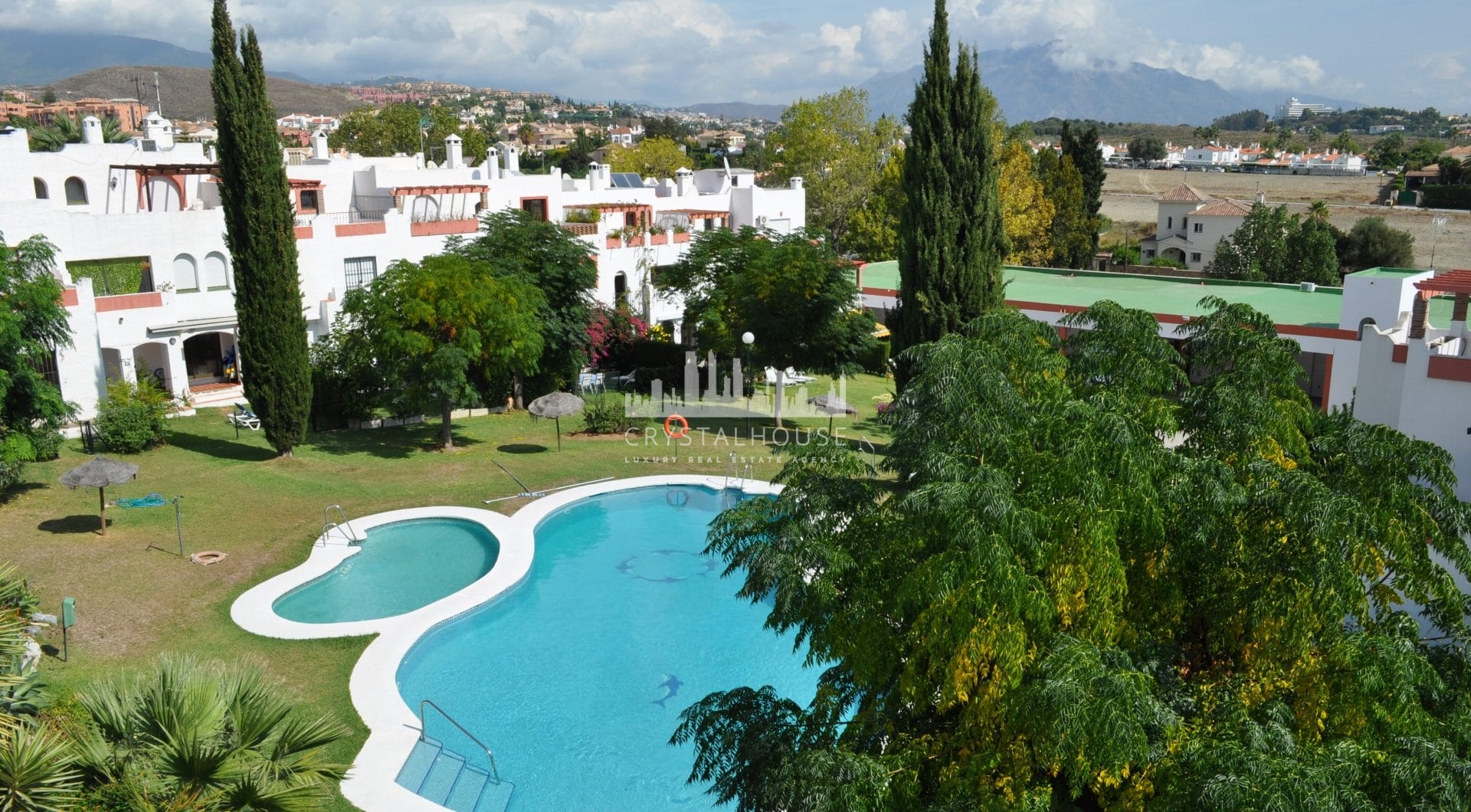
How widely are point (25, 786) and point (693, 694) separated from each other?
9.69 meters

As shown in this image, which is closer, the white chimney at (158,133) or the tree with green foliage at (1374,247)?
the white chimney at (158,133)

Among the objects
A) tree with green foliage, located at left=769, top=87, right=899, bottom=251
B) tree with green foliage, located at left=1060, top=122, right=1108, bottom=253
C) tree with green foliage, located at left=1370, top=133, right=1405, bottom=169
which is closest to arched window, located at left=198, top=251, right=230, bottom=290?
tree with green foliage, located at left=769, top=87, right=899, bottom=251

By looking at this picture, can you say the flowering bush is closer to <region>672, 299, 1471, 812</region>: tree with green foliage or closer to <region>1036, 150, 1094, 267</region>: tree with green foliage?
<region>672, 299, 1471, 812</region>: tree with green foliage

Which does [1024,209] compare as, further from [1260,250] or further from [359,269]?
[359,269]

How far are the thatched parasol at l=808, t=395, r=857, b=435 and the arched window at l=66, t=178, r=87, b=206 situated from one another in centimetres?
3012

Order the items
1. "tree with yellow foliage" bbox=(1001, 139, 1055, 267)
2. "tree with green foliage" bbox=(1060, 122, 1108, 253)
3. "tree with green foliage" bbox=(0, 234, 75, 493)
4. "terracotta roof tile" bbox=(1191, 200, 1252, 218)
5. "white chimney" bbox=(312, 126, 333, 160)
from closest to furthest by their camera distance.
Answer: "tree with green foliage" bbox=(0, 234, 75, 493) → "white chimney" bbox=(312, 126, 333, 160) → "tree with yellow foliage" bbox=(1001, 139, 1055, 267) → "tree with green foliage" bbox=(1060, 122, 1108, 253) → "terracotta roof tile" bbox=(1191, 200, 1252, 218)

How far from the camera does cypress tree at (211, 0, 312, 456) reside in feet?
75.5

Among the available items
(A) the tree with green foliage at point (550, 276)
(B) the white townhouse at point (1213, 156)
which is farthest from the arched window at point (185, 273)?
(B) the white townhouse at point (1213, 156)

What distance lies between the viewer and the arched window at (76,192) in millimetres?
39312

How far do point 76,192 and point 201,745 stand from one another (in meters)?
39.3

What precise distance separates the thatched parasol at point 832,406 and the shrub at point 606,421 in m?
6.13

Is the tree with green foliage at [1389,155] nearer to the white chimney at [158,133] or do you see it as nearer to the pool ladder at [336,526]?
the white chimney at [158,133]

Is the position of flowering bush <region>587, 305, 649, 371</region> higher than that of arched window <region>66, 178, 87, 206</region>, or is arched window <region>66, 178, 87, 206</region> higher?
arched window <region>66, 178, 87, 206</region>

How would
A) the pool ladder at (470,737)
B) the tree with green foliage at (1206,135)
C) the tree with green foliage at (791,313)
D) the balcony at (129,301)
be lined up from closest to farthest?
1. the pool ladder at (470,737)
2. the balcony at (129,301)
3. the tree with green foliage at (791,313)
4. the tree with green foliage at (1206,135)
